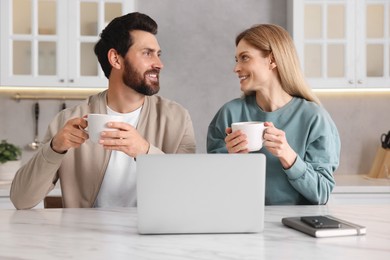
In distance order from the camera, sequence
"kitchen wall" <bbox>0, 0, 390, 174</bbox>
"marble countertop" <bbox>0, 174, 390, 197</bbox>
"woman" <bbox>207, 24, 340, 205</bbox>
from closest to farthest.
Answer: "woman" <bbox>207, 24, 340, 205</bbox>
"marble countertop" <bbox>0, 174, 390, 197</bbox>
"kitchen wall" <bbox>0, 0, 390, 174</bbox>

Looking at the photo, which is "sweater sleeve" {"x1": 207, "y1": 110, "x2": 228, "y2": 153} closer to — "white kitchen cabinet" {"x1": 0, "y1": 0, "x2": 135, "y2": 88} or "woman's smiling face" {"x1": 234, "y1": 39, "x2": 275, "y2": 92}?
"woman's smiling face" {"x1": 234, "y1": 39, "x2": 275, "y2": 92}

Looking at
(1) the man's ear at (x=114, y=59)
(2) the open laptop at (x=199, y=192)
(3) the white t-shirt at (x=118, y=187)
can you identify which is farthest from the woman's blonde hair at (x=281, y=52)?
(2) the open laptop at (x=199, y=192)

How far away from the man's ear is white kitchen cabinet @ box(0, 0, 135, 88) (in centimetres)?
119

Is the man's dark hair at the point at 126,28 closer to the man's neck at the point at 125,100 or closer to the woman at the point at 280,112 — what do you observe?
the man's neck at the point at 125,100

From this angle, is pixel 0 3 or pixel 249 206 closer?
pixel 249 206

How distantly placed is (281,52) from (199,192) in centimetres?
96

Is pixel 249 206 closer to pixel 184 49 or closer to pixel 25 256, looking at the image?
pixel 25 256

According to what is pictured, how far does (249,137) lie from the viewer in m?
1.61

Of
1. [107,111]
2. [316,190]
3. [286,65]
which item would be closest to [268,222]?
[316,190]

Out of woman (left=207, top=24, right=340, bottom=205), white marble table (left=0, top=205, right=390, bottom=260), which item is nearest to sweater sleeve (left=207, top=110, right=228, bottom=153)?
woman (left=207, top=24, right=340, bottom=205)

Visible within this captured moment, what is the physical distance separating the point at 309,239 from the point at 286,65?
3.16 ft

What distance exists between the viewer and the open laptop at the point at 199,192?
4.39ft

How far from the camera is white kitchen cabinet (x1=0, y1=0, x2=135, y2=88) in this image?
11.6 ft

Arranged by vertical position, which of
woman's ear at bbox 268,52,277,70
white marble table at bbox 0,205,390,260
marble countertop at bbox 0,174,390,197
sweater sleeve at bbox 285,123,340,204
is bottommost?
marble countertop at bbox 0,174,390,197
